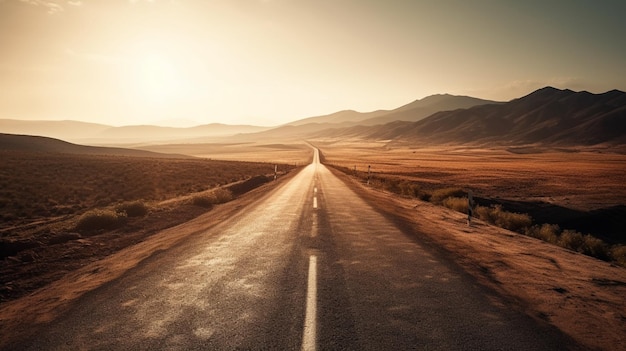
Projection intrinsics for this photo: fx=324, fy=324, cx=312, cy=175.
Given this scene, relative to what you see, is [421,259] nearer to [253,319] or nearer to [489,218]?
[253,319]

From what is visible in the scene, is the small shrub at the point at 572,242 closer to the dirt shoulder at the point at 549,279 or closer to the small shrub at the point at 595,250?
the small shrub at the point at 595,250

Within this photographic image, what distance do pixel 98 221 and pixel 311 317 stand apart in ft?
34.4

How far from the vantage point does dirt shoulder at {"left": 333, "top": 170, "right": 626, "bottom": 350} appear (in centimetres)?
459

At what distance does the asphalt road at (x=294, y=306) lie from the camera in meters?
4.03

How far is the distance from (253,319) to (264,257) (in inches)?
121

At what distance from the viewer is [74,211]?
19.7 metres

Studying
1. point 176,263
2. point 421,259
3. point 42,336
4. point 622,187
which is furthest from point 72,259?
point 622,187

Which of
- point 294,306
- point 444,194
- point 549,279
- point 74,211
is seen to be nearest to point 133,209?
point 74,211

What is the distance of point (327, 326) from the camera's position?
4.30 meters

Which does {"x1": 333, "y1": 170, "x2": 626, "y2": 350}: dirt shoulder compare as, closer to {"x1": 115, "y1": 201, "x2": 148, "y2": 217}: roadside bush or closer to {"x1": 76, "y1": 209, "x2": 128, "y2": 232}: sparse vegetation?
{"x1": 76, "y1": 209, "x2": 128, "y2": 232}: sparse vegetation

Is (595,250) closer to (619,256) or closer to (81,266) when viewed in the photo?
(619,256)

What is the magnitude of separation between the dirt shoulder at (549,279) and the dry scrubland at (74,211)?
9160 mm

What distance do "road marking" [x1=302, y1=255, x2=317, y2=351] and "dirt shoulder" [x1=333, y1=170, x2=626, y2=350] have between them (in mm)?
3219

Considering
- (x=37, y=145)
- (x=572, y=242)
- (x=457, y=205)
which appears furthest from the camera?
(x=37, y=145)
